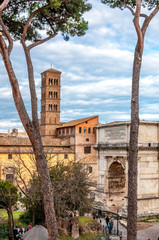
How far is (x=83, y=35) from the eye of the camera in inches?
508

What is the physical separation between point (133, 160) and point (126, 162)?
33.3ft

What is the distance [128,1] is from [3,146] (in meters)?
26.7

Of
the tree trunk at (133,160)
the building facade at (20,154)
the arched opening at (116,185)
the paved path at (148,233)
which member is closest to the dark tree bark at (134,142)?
the tree trunk at (133,160)

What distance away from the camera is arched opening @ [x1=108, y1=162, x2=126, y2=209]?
70.5ft

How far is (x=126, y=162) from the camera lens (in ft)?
62.9

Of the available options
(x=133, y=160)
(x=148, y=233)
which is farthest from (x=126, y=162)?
(x=133, y=160)

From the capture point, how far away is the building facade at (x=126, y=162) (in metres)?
19.1

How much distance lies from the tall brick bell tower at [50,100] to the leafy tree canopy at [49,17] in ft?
125

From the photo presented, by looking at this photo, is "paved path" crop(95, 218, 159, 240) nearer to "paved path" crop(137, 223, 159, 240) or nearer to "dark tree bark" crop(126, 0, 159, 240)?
"paved path" crop(137, 223, 159, 240)

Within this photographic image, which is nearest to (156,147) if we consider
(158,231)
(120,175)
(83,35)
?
(120,175)

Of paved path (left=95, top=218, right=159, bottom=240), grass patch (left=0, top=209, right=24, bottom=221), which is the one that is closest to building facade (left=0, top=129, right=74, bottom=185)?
grass patch (left=0, top=209, right=24, bottom=221)

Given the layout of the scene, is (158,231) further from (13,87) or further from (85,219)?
(13,87)

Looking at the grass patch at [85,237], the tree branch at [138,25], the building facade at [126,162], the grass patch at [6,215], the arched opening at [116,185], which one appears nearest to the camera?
the tree branch at [138,25]

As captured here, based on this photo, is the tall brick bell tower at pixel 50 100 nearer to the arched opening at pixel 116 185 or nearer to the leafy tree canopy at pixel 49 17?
the arched opening at pixel 116 185
